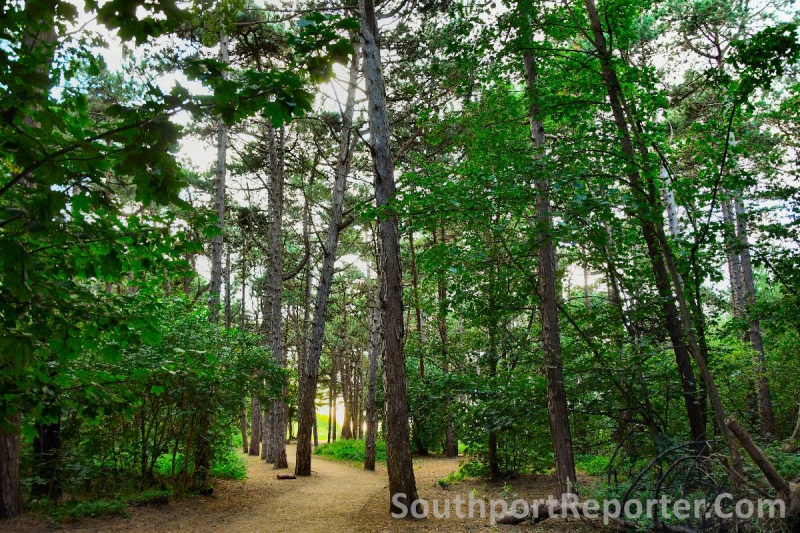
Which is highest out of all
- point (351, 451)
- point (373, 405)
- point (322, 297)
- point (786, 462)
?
point (322, 297)

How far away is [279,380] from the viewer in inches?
367

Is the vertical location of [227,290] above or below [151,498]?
above

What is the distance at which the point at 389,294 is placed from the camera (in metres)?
7.35

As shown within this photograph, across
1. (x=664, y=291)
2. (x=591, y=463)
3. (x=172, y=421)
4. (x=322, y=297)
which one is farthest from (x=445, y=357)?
(x=664, y=291)

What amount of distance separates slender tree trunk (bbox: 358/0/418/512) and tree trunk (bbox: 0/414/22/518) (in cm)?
471

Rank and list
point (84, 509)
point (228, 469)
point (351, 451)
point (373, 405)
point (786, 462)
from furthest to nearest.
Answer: point (351, 451), point (373, 405), point (228, 469), point (84, 509), point (786, 462)

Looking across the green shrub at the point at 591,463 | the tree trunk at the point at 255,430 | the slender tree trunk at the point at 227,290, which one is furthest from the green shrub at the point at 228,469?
the slender tree trunk at the point at 227,290

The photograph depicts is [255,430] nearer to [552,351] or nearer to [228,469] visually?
[228,469]

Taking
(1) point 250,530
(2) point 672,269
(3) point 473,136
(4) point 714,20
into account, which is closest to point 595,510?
(2) point 672,269

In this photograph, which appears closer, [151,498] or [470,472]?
[151,498]

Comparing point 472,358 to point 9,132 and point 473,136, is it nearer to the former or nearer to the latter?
point 473,136

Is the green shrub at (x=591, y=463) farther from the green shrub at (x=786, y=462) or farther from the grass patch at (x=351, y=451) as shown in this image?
the grass patch at (x=351, y=451)

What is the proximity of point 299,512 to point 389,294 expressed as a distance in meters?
4.11

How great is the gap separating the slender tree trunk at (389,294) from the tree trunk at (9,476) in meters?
4.71
